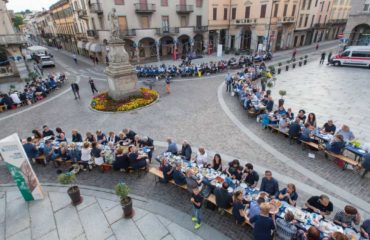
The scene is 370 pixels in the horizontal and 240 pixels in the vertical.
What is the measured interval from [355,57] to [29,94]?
3226cm

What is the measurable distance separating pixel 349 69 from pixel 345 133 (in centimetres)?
1965

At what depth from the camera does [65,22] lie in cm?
4825

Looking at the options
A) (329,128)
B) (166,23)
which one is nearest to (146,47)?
(166,23)

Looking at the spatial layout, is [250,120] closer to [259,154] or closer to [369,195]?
[259,154]

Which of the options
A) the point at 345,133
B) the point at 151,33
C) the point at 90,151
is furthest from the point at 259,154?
the point at 151,33

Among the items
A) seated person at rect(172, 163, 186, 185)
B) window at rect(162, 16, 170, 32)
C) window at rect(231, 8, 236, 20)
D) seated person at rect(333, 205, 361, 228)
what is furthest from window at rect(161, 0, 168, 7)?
seated person at rect(333, 205, 361, 228)

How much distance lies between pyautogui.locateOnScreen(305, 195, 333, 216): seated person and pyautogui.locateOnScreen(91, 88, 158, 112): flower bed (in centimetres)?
1204

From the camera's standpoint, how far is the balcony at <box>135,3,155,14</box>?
30.0 metres

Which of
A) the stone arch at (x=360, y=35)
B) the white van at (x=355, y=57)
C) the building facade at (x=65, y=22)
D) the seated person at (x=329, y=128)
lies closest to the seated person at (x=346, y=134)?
the seated person at (x=329, y=128)

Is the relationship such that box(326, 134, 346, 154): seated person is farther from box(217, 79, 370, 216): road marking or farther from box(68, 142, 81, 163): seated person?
box(68, 142, 81, 163): seated person

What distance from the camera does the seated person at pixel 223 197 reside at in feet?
19.7

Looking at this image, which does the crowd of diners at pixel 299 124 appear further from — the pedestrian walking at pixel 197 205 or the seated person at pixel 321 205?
the pedestrian walking at pixel 197 205

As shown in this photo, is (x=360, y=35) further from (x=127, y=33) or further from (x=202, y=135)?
(x=127, y=33)

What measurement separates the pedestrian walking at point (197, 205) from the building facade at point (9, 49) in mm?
29003
